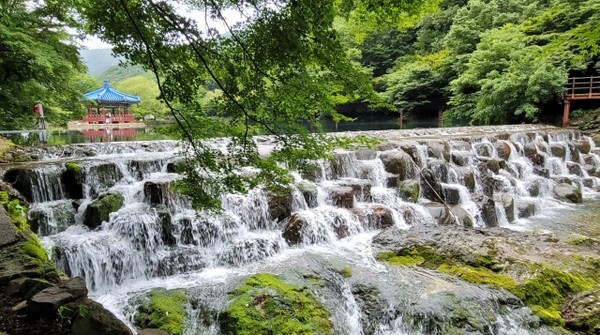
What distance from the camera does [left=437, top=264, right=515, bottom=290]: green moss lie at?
188 inches

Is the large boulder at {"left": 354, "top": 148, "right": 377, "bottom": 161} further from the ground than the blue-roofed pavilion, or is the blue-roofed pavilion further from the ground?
the blue-roofed pavilion

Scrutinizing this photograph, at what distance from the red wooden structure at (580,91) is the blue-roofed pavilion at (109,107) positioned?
2869cm

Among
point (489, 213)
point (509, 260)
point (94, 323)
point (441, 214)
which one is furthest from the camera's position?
point (489, 213)

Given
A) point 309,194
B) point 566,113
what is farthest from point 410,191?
point 566,113

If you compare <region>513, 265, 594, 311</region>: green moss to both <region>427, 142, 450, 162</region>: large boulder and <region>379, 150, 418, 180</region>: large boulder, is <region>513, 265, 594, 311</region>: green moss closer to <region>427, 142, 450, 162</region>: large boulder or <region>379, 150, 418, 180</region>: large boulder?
<region>379, 150, 418, 180</region>: large boulder

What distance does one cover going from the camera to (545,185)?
11281 mm

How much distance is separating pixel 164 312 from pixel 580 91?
21931 mm

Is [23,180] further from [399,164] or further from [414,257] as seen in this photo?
[399,164]

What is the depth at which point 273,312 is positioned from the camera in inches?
158

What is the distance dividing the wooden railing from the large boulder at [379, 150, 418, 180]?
12871mm

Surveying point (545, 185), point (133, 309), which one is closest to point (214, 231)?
point (133, 309)

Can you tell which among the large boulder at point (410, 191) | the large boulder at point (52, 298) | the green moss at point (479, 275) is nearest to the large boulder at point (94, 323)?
the large boulder at point (52, 298)

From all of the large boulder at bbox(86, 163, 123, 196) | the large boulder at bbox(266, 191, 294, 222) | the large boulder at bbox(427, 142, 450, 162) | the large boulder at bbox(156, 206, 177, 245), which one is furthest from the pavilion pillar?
the large boulder at bbox(86, 163, 123, 196)

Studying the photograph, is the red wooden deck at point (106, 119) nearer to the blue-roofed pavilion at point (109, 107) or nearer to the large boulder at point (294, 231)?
the blue-roofed pavilion at point (109, 107)
